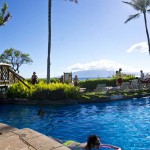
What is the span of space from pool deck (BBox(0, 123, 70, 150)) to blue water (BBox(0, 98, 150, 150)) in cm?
570

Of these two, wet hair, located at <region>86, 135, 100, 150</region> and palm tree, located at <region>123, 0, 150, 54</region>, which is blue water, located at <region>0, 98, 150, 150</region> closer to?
wet hair, located at <region>86, 135, 100, 150</region>

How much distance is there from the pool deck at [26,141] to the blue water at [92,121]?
224 inches

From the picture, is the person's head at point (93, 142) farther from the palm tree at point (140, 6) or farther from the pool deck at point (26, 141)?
the palm tree at point (140, 6)

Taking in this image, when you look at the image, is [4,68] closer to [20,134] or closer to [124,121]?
[124,121]

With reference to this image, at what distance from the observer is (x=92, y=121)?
15148 millimetres

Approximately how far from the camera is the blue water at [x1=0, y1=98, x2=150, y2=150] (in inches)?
468

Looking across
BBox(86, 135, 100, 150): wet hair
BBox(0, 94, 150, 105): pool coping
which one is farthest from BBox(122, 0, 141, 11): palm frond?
BBox(86, 135, 100, 150): wet hair

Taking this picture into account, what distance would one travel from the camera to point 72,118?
1614 cm

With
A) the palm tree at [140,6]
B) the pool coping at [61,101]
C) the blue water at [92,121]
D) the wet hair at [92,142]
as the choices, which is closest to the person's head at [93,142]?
the wet hair at [92,142]

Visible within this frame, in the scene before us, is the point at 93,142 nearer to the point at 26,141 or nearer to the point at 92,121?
the point at 26,141

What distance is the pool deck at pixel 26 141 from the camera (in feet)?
16.8

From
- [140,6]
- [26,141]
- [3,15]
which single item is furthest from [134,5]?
[26,141]

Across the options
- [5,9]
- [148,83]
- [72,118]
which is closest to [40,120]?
[72,118]

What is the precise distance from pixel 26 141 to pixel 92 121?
32.5 feet
